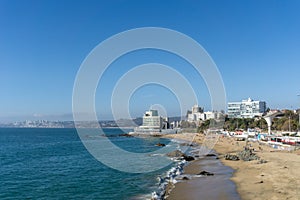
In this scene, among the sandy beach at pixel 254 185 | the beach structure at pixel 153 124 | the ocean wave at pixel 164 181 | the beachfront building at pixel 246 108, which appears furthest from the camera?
the beachfront building at pixel 246 108

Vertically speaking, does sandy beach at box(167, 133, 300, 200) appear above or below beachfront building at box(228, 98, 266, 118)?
below

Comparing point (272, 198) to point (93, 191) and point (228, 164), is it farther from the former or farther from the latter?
point (228, 164)

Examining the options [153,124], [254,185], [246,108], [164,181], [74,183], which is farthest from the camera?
[246,108]

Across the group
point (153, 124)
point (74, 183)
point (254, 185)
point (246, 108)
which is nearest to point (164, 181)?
point (254, 185)

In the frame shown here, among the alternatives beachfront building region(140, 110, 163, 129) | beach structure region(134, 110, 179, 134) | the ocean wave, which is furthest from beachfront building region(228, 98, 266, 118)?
the ocean wave

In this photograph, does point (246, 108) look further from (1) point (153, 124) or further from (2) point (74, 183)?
(2) point (74, 183)

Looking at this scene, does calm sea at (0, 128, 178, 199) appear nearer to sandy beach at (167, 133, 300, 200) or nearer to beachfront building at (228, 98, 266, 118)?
sandy beach at (167, 133, 300, 200)

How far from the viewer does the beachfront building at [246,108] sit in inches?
5960

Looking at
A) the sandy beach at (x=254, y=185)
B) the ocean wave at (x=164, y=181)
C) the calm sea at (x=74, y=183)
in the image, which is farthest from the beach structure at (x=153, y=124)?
the sandy beach at (x=254, y=185)

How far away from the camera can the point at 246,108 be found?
514 feet

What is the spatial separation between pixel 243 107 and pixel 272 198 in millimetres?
150365

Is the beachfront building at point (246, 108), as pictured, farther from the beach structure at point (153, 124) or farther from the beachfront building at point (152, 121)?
the beachfront building at point (152, 121)

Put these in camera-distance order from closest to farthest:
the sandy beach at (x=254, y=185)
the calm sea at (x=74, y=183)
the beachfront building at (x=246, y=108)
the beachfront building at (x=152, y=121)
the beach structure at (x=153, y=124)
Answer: the sandy beach at (x=254, y=185)
the calm sea at (x=74, y=183)
the beach structure at (x=153, y=124)
the beachfront building at (x=152, y=121)
the beachfront building at (x=246, y=108)

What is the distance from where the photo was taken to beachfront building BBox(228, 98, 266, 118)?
497 feet
